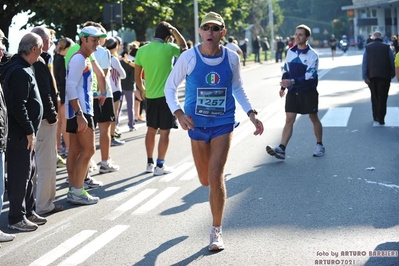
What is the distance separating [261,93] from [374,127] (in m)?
10.4

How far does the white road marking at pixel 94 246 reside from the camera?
6.29m

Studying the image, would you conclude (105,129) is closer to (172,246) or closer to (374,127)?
(172,246)

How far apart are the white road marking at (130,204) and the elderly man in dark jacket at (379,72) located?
6832 millimetres

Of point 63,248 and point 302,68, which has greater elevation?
point 302,68

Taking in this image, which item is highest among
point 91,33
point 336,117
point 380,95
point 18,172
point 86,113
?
point 91,33

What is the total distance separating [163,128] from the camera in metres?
10.3

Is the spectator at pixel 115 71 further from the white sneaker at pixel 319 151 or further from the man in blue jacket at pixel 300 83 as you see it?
the white sneaker at pixel 319 151

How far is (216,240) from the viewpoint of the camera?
6.43 metres

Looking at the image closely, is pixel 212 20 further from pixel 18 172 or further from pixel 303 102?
pixel 303 102

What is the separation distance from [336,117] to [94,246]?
35.1 ft

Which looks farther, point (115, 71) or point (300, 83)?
point (115, 71)

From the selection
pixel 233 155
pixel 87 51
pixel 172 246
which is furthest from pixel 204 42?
pixel 233 155

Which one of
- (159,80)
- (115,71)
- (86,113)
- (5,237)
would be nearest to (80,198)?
(86,113)

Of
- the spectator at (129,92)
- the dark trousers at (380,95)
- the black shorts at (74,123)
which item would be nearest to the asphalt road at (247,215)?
the black shorts at (74,123)
